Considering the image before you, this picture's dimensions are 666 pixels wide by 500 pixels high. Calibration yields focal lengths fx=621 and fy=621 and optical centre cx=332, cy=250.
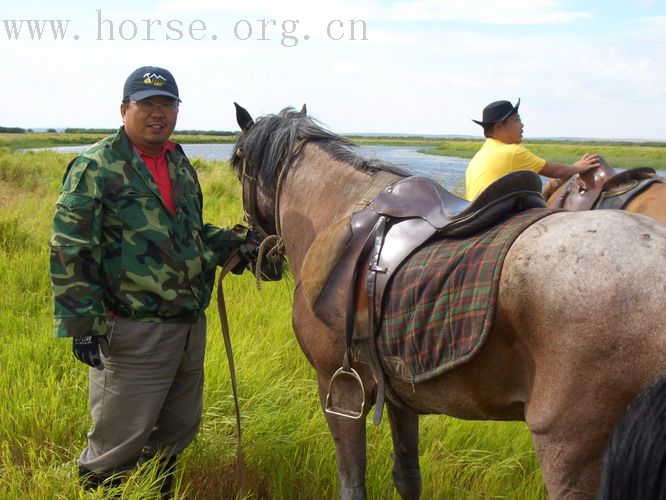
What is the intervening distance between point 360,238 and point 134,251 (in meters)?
1.00

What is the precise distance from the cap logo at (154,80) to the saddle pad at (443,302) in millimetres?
1408

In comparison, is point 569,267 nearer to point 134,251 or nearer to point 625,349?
point 625,349

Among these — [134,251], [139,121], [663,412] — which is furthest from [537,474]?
[139,121]

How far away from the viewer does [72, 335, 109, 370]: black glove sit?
255 cm

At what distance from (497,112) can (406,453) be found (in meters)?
2.81

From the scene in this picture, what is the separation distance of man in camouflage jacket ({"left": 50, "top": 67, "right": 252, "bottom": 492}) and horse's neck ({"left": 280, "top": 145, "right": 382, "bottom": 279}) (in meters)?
0.43

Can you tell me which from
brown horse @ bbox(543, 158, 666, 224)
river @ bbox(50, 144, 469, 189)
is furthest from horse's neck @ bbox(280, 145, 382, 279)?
brown horse @ bbox(543, 158, 666, 224)

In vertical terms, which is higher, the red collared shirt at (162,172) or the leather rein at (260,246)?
the red collared shirt at (162,172)

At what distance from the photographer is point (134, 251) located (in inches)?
106

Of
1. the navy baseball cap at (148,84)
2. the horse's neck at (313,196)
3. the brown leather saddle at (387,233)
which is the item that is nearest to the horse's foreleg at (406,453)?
the brown leather saddle at (387,233)

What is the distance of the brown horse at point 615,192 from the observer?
4.57 metres

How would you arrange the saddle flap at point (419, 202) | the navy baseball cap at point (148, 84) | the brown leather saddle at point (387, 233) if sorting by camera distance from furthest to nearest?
the navy baseball cap at point (148, 84) < the saddle flap at point (419, 202) < the brown leather saddle at point (387, 233)

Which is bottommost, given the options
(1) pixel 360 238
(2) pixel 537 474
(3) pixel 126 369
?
(2) pixel 537 474

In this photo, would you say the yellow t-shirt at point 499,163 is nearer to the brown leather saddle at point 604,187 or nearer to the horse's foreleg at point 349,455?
the brown leather saddle at point 604,187
